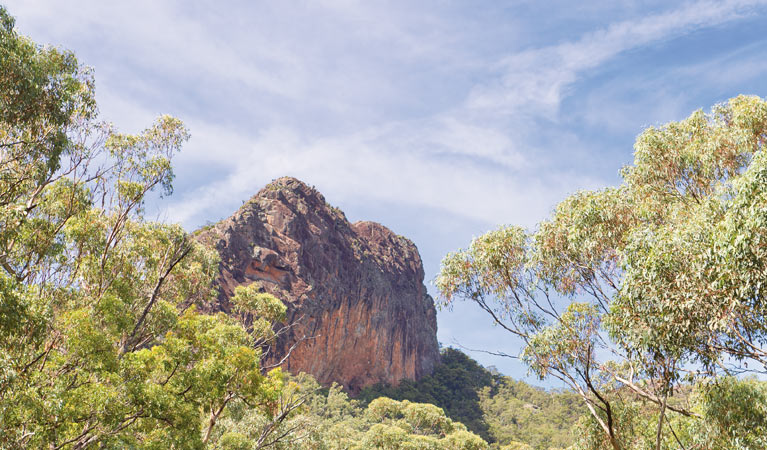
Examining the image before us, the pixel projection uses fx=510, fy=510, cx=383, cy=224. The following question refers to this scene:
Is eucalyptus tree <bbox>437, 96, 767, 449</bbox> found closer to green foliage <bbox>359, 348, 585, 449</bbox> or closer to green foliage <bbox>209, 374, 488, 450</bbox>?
green foliage <bbox>209, 374, 488, 450</bbox>

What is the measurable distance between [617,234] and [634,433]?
5.17 m

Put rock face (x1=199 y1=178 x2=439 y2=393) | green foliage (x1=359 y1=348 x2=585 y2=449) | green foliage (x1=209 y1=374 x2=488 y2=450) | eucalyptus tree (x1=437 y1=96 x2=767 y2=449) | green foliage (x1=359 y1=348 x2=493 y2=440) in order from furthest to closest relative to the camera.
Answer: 1. green foliage (x1=359 y1=348 x2=493 y2=440)
2. green foliage (x1=359 y1=348 x2=585 y2=449)
3. rock face (x1=199 y1=178 x2=439 y2=393)
4. green foliage (x1=209 y1=374 x2=488 y2=450)
5. eucalyptus tree (x1=437 y1=96 x2=767 y2=449)

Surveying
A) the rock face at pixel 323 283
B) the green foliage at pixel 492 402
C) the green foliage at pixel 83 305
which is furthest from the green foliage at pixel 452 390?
the green foliage at pixel 83 305

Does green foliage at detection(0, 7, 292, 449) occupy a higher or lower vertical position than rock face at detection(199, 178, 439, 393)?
lower

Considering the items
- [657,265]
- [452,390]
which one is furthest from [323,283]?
[657,265]

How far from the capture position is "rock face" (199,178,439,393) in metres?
51.2

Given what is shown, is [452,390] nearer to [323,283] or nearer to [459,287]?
[323,283]

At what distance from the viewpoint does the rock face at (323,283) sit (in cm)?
5122

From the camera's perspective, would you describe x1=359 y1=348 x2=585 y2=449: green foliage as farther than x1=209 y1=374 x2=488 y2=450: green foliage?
Yes

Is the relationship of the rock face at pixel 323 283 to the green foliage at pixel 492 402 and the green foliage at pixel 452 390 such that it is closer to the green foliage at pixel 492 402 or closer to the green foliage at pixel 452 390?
the green foliage at pixel 452 390

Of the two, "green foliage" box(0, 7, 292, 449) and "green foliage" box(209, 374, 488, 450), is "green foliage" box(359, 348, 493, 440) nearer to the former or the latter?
"green foliage" box(209, 374, 488, 450)

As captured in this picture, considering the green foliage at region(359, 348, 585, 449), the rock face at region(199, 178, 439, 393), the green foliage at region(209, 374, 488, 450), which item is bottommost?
the green foliage at region(209, 374, 488, 450)

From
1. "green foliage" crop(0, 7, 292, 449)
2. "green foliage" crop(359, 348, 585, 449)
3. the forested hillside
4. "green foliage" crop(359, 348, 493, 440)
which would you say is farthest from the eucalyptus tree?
"green foliage" crop(359, 348, 493, 440)

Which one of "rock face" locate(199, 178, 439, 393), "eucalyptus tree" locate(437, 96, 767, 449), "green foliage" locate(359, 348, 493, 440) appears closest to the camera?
"eucalyptus tree" locate(437, 96, 767, 449)
